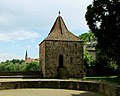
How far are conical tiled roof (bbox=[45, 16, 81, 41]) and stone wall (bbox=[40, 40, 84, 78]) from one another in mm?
597

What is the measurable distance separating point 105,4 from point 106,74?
2068 centimetres

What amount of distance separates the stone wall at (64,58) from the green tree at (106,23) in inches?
488

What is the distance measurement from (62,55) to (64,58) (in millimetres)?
486

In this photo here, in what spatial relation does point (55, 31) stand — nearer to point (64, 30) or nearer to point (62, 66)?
point (64, 30)

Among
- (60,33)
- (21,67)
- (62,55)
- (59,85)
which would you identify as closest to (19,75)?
(62,55)

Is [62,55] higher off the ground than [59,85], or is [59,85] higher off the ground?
[62,55]

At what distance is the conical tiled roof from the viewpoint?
38.1m

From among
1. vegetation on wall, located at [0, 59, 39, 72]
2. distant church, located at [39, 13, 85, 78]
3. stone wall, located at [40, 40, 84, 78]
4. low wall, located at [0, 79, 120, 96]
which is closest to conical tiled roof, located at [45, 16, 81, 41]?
distant church, located at [39, 13, 85, 78]

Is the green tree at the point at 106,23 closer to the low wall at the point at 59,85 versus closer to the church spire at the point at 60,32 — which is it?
the low wall at the point at 59,85

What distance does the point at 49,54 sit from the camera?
3747 centimetres

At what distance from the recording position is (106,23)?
2370 cm

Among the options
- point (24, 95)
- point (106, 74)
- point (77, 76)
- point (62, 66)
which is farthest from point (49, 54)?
point (24, 95)

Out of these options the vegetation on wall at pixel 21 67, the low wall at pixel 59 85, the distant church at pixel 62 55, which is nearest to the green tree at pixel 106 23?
the low wall at pixel 59 85

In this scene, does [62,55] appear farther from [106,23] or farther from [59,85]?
[106,23]
